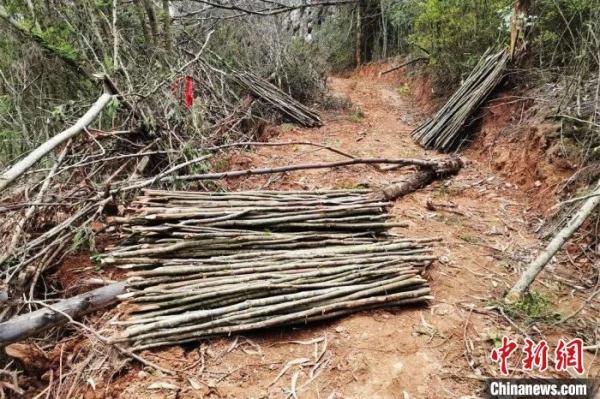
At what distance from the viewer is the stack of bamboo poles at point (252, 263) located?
2.21m

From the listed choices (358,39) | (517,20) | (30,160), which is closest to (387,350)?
(30,160)

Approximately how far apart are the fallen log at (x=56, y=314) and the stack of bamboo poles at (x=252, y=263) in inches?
6.4

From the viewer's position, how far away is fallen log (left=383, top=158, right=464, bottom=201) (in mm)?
4176

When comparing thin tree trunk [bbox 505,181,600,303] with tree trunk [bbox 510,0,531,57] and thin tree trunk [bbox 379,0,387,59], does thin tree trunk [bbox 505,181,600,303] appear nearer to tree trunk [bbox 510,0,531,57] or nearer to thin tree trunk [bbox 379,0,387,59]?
tree trunk [bbox 510,0,531,57]

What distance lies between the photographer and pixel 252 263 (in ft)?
8.13

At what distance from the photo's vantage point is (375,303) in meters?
2.36

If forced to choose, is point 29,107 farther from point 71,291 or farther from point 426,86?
point 426,86

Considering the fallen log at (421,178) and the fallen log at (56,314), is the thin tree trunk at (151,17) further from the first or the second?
the fallen log at (56,314)

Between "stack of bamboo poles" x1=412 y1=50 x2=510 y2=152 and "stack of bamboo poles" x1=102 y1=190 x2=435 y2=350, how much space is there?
3.28 metres

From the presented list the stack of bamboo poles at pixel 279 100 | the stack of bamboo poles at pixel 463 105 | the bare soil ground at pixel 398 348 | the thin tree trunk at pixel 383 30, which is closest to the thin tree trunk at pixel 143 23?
the stack of bamboo poles at pixel 279 100

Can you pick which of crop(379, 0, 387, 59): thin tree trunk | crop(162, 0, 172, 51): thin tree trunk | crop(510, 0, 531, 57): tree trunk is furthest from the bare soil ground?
crop(379, 0, 387, 59): thin tree trunk

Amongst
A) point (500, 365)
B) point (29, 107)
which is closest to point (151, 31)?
point (29, 107)

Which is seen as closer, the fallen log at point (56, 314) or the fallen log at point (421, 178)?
the fallen log at point (56, 314)

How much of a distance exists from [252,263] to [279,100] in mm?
4926
